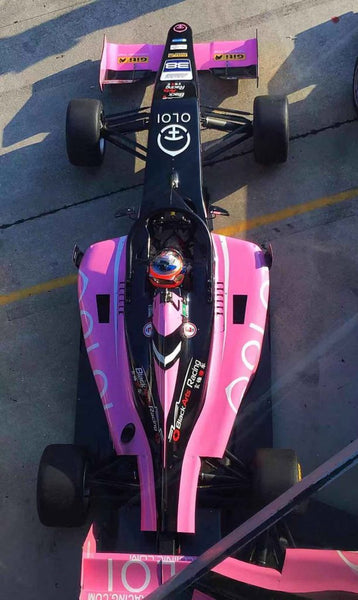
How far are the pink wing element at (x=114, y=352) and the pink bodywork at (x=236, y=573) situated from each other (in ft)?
1.57

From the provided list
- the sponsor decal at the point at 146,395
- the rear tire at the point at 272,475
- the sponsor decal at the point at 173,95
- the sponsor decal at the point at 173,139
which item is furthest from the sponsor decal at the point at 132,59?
the rear tire at the point at 272,475

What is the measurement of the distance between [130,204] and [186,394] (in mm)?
2415

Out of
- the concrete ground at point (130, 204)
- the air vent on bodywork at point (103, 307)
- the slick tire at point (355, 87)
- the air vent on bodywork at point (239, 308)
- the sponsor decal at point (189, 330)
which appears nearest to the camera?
the sponsor decal at point (189, 330)

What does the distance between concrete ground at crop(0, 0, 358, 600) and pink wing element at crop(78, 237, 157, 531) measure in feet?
2.50

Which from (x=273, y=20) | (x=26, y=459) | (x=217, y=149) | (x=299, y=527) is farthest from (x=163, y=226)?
(x=273, y=20)

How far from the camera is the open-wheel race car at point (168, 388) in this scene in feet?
14.4

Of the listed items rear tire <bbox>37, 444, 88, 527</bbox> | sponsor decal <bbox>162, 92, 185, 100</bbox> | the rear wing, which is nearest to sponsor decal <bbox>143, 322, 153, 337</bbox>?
rear tire <bbox>37, 444, 88, 527</bbox>

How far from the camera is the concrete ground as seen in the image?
530 centimetres

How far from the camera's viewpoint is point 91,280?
5242 mm

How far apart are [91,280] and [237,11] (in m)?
3.76

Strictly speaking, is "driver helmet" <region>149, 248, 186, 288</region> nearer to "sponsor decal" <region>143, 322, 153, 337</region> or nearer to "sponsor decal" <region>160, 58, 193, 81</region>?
"sponsor decal" <region>143, 322, 153, 337</region>

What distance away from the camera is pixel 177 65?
19.9ft

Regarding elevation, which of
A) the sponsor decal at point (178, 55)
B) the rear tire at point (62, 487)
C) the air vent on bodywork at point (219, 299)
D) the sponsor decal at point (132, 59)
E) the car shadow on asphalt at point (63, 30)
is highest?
the car shadow on asphalt at point (63, 30)

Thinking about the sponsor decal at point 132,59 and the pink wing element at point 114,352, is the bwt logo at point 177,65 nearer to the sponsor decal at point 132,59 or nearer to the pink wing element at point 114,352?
the sponsor decal at point 132,59
